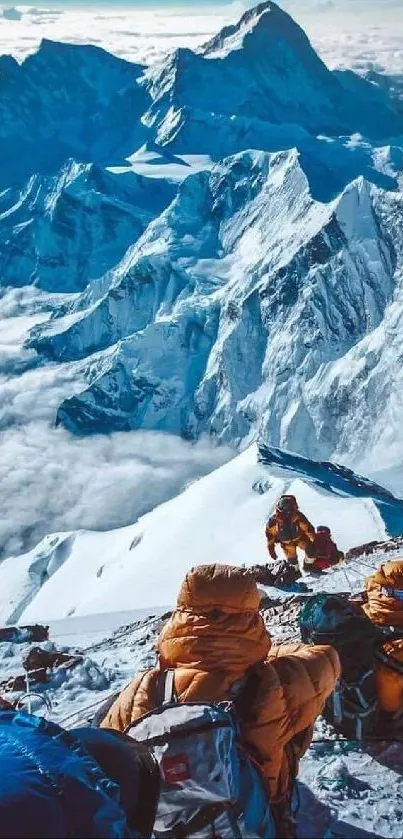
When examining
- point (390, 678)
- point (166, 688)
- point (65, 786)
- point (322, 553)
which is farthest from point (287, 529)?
point (65, 786)

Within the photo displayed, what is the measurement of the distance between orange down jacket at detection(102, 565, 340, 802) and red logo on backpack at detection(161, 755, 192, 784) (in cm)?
84

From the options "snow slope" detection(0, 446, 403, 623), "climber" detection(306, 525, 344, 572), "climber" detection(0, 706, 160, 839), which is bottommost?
"snow slope" detection(0, 446, 403, 623)

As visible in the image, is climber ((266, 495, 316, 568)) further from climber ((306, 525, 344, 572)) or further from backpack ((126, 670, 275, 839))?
backpack ((126, 670, 275, 839))

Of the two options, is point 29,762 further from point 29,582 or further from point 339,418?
point 339,418

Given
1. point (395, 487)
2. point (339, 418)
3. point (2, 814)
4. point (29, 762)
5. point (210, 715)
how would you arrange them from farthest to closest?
1. point (339, 418)
2. point (395, 487)
3. point (210, 715)
4. point (29, 762)
5. point (2, 814)

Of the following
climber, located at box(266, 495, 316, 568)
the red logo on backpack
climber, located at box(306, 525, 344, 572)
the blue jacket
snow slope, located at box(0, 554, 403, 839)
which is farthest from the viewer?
Answer: climber, located at box(266, 495, 316, 568)

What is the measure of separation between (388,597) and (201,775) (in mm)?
3850

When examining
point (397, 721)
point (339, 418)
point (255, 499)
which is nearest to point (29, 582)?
point (255, 499)

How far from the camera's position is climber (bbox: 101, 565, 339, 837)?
537 cm

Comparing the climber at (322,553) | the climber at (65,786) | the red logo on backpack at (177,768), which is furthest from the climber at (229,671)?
the climber at (322,553)

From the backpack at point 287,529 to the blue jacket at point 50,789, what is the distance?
1478 cm

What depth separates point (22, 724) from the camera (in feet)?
11.7

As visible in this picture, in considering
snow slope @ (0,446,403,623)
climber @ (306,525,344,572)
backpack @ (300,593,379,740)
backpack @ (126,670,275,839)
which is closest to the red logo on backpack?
backpack @ (126,670,275,839)

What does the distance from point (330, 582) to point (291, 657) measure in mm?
8806
